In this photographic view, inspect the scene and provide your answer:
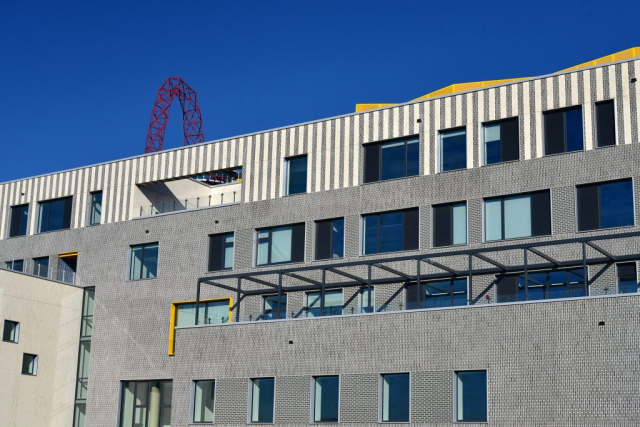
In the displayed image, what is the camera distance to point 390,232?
1490 inches

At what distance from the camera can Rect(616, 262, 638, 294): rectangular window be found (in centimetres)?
3212

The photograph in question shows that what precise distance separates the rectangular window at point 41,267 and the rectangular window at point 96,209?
3.05m

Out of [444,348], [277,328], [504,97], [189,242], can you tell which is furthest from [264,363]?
[504,97]

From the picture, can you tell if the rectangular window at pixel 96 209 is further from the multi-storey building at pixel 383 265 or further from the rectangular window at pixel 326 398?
the rectangular window at pixel 326 398

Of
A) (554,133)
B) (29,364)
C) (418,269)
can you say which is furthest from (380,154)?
(29,364)

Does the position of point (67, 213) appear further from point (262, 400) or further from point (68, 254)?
point (262, 400)

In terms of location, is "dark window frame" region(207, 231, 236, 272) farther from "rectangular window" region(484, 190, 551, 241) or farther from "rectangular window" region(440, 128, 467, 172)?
"rectangular window" region(484, 190, 551, 241)

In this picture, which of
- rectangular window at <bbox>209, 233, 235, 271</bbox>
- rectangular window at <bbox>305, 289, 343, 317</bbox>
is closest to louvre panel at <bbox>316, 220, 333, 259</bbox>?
rectangular window at <bbox>305, 289, 343, 317</bbox>

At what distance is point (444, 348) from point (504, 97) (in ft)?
33.8

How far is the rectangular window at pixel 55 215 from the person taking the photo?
4706cm

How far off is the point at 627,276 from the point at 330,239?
38.3 feet

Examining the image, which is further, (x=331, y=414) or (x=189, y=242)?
(x=189, y=242)

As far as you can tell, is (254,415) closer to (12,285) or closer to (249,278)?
(249,278)

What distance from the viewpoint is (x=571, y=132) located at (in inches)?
1359
